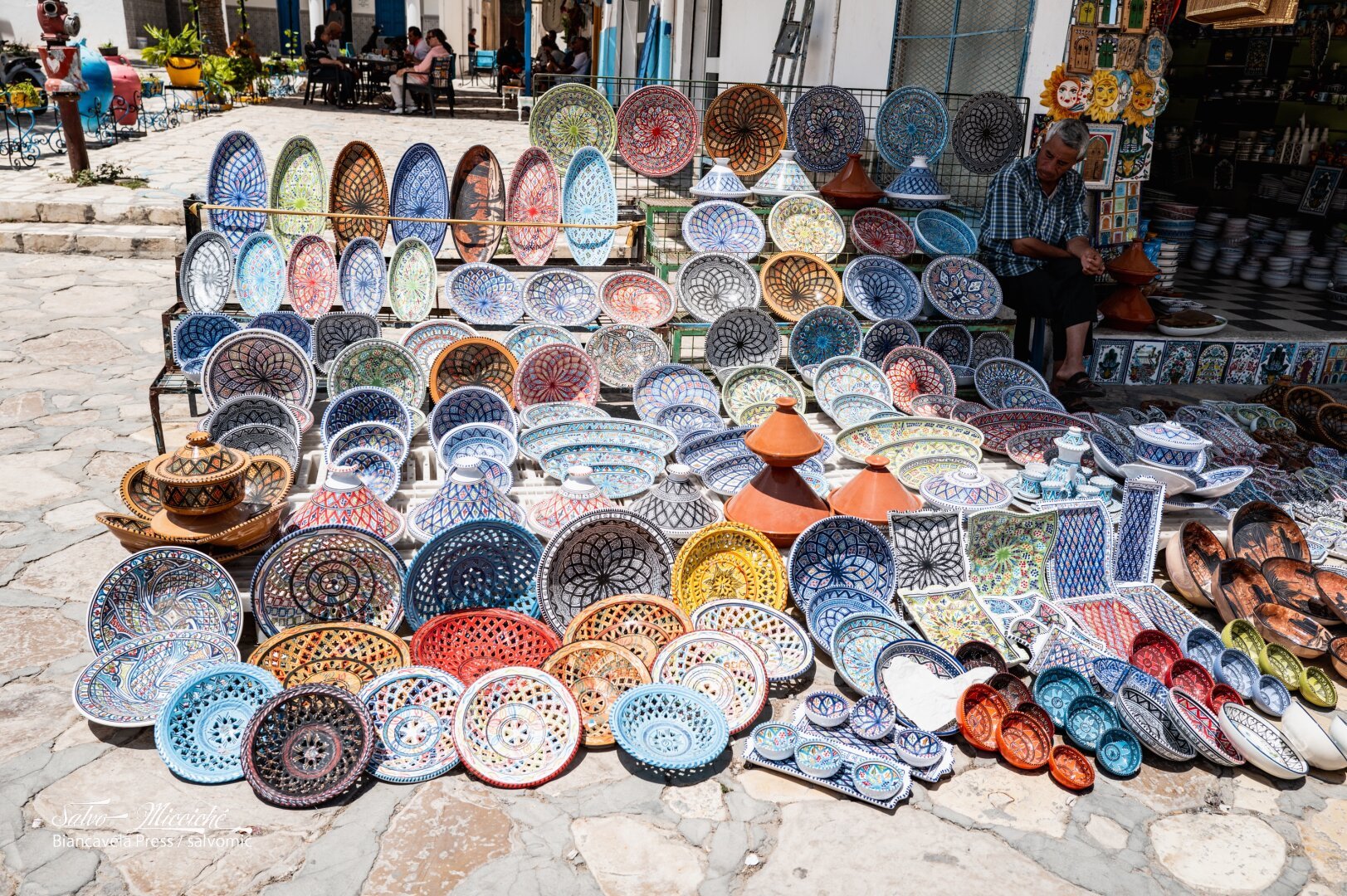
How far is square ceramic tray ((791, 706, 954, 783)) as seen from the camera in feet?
8.17

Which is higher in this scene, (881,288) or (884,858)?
(881,288)

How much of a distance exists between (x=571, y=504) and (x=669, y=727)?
0.91m

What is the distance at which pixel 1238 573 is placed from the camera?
3.29m

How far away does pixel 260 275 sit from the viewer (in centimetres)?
465

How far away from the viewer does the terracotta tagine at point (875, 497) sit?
3363mm

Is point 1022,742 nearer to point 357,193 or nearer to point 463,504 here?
point 463,504

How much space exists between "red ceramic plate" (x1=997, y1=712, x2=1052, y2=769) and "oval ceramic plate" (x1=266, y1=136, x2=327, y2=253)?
3.97 metres

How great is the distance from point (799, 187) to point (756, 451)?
258 cm

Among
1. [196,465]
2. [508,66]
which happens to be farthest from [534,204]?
[508,66]

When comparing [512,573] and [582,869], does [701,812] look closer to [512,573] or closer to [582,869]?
[582,869]

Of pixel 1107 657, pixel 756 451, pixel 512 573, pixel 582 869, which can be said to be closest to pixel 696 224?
pixel 756 451

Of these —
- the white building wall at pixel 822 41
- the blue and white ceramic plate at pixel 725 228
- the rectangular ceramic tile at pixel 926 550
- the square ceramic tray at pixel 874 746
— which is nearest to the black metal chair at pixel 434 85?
the white building wall at pixel 822 41

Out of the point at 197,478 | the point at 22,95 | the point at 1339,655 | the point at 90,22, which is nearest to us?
the point at 197,478

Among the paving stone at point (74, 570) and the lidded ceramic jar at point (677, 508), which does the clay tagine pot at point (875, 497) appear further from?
the paving stone at point (74, 570)
